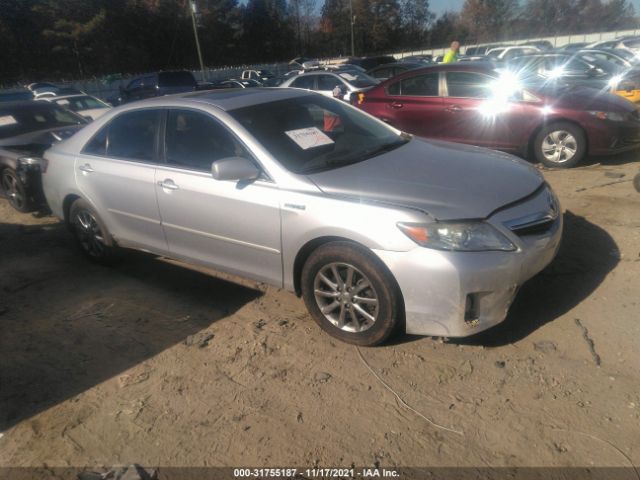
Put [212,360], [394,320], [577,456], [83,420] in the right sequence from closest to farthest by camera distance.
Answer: [577,456] < [83,420] < [394,320] < [212,360]

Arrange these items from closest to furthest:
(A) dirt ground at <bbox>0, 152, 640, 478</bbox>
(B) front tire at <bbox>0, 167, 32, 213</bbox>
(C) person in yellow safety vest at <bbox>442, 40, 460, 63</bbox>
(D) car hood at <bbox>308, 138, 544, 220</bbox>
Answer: (A) dirt ground at <bbox>0, 152, 640, 478</bbox> → (D) car hood at <bbox>308, 138, 544, 220</bbox> → (B) front tire at <bbox>0, 167, 32, 213</bbox> → (C) person in yellow safety vest at <bbox>442, 40, 460, 63</bbox>

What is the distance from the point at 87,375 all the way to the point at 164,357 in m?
0.47

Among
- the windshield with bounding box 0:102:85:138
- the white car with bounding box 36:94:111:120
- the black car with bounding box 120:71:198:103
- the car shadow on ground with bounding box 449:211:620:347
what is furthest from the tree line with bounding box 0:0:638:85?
the car shadow on ground with bounding box 449:211:620:347

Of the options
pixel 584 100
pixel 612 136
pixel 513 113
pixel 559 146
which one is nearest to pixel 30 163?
pixel 513 113

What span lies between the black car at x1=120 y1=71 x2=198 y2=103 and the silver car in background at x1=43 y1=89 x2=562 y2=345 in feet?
53.1

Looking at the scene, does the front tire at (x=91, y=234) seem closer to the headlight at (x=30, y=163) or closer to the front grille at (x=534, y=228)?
the headlight at (x=30, y=163)

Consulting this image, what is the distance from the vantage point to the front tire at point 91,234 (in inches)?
181

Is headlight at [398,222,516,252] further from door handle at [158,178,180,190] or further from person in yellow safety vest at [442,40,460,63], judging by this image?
person in yellow safety vest at [442,40,460,63]

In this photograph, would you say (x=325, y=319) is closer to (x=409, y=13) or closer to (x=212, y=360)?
(x=212, y=360)

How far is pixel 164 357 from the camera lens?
10.8 ft

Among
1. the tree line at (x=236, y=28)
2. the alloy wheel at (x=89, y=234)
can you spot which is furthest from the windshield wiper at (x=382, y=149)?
the tree line at (x=236, y=28)

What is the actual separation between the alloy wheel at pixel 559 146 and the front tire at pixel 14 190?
6811 millimetres

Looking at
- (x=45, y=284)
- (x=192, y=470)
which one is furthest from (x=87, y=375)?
(x=45, y=284)

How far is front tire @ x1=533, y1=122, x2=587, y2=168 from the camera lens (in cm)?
661
